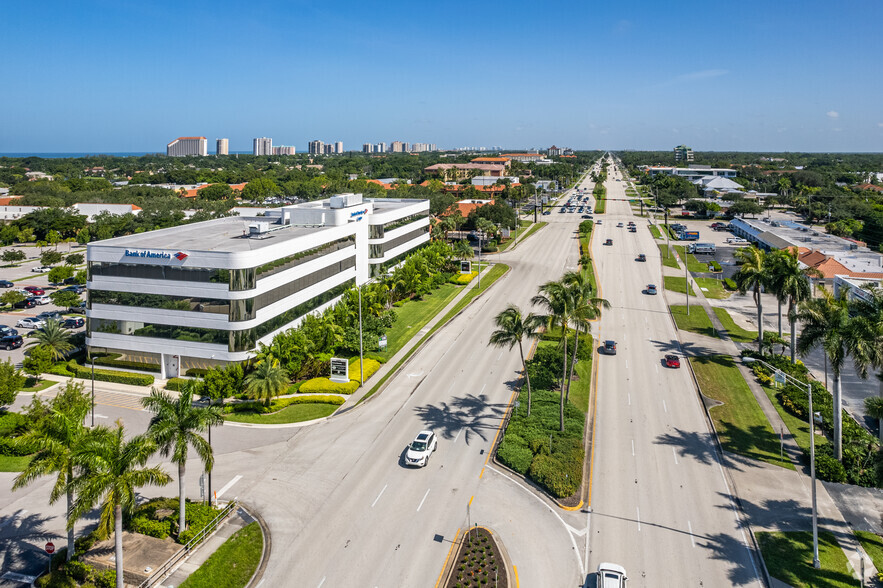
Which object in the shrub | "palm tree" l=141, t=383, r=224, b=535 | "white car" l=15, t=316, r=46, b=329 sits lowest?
the shrub

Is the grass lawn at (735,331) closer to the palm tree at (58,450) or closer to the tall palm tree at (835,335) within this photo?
the tall palm tree at (835,335)

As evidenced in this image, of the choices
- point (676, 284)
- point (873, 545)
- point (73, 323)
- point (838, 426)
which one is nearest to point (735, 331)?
point (676, 284)

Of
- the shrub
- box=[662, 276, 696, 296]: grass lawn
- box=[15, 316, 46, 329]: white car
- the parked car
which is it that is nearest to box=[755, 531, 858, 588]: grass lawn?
the shrub

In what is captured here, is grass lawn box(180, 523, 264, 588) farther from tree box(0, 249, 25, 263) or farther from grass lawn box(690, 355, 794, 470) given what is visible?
tree box(0, 249, 25, 263)

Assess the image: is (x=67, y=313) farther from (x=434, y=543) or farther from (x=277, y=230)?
(x=434, y=543)

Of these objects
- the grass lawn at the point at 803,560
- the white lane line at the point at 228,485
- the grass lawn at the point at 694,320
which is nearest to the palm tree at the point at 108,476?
the white lane line at the point at 228,485

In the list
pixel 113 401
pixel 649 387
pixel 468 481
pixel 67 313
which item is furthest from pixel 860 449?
pixel 67 313

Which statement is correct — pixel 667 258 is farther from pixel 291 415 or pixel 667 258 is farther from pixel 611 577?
pixel 611 577
